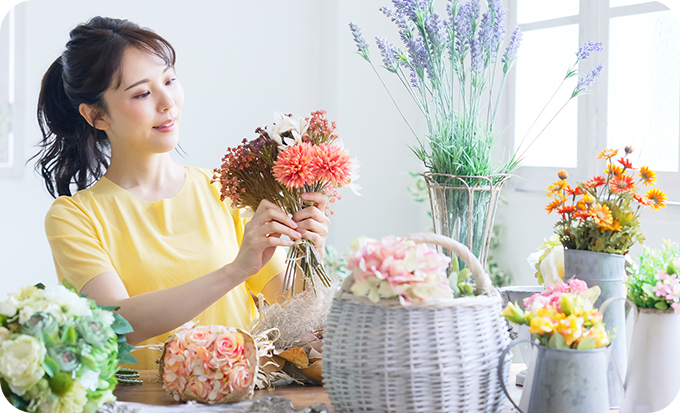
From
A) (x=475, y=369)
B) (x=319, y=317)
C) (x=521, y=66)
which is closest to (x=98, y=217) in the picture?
(x=319, y=317)

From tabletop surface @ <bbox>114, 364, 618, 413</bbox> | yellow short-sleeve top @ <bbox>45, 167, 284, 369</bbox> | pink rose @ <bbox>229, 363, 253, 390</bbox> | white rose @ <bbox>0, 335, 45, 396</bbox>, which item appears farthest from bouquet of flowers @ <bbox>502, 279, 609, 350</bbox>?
yellow short-sleeve top @ <bbox>45, 167, 284, 369</bbox>

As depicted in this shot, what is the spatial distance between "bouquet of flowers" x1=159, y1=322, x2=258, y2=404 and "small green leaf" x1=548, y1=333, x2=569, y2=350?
48 centimetres

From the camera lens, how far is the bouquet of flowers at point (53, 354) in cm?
80

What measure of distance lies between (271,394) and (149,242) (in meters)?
0.69

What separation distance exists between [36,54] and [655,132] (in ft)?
9.03

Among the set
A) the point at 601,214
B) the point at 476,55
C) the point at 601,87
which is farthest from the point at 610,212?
the point at 601,87

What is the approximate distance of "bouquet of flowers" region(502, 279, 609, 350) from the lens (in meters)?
0.83

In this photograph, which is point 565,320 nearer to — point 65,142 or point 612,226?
point 612,226

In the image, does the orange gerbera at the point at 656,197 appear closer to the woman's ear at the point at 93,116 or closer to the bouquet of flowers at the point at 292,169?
the bouquet of flowers at the point at 292,169

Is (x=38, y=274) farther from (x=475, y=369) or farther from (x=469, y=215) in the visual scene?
(x=475, y=369)

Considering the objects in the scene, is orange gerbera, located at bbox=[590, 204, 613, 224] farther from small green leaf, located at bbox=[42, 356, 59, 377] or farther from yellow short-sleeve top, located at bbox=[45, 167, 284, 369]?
yellow short-sleeve top, located at bbox=[45, 167, 284, 369]

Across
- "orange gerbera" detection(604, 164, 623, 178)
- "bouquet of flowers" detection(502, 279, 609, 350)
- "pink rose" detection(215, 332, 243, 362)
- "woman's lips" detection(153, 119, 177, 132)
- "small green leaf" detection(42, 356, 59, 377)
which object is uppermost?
"woman's lips" detection(153, 119, 177, 132)

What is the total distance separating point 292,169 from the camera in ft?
3.64

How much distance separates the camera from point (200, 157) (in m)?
3.38
